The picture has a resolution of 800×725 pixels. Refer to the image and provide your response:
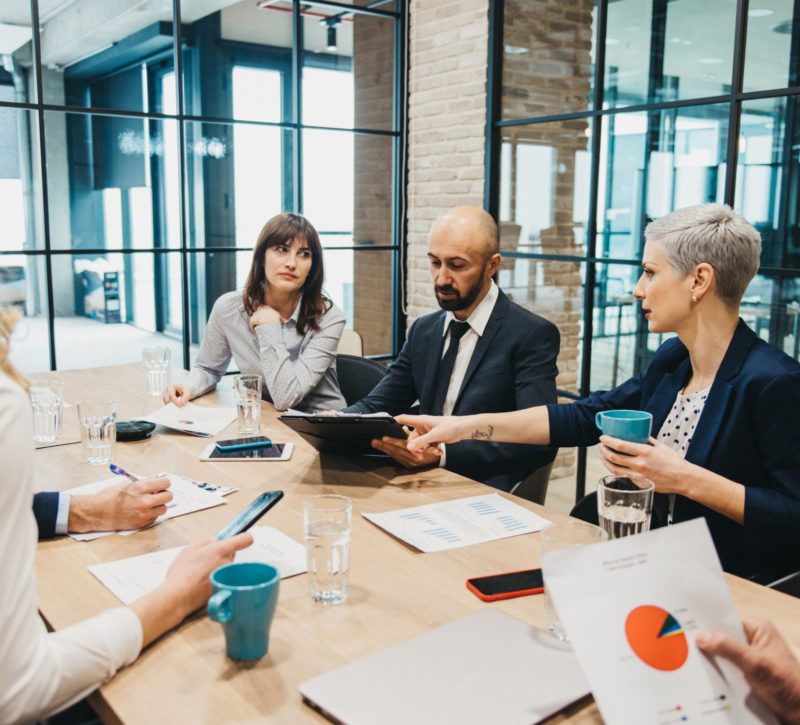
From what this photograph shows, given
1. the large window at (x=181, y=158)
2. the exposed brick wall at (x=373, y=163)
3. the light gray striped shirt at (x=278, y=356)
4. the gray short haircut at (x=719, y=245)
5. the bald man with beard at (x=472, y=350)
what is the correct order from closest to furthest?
the gray short haircut at (x=719, y=245) < the bald man with beard at (x=472, y=350) < the light gray striped shirt at (x=278, y=356) < the large window at (x=181, y=158) < the exposed brick wall at (x=373, y=163)

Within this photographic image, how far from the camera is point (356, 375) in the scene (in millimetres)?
2998

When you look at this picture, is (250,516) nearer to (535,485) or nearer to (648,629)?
(648,629)

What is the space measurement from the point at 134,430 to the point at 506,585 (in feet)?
4.42

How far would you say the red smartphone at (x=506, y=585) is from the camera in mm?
1288

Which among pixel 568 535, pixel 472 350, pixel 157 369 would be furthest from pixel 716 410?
pixel 157 369

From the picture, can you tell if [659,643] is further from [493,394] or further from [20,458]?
[493,394]

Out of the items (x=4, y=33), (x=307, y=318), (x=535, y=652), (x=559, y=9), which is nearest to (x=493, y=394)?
(x=307, y=318)

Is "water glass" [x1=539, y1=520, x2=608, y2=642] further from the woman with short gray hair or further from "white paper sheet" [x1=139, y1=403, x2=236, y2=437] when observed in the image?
"white paper sheet" [x1=139, y1=403, x2=236, y2=437]

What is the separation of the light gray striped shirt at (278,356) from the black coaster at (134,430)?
1.64 ft

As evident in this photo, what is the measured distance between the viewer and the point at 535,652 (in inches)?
43.3

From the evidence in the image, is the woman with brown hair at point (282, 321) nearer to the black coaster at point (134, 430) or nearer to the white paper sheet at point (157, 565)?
the black coaster at point (134, 430)

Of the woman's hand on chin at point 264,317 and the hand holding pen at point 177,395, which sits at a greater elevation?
the woman's hand on chin at point 264,317

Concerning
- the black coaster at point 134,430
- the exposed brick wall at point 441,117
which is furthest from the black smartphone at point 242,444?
the exposed brick wall at point 441,117

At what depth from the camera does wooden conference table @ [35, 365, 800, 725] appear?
1.02m
